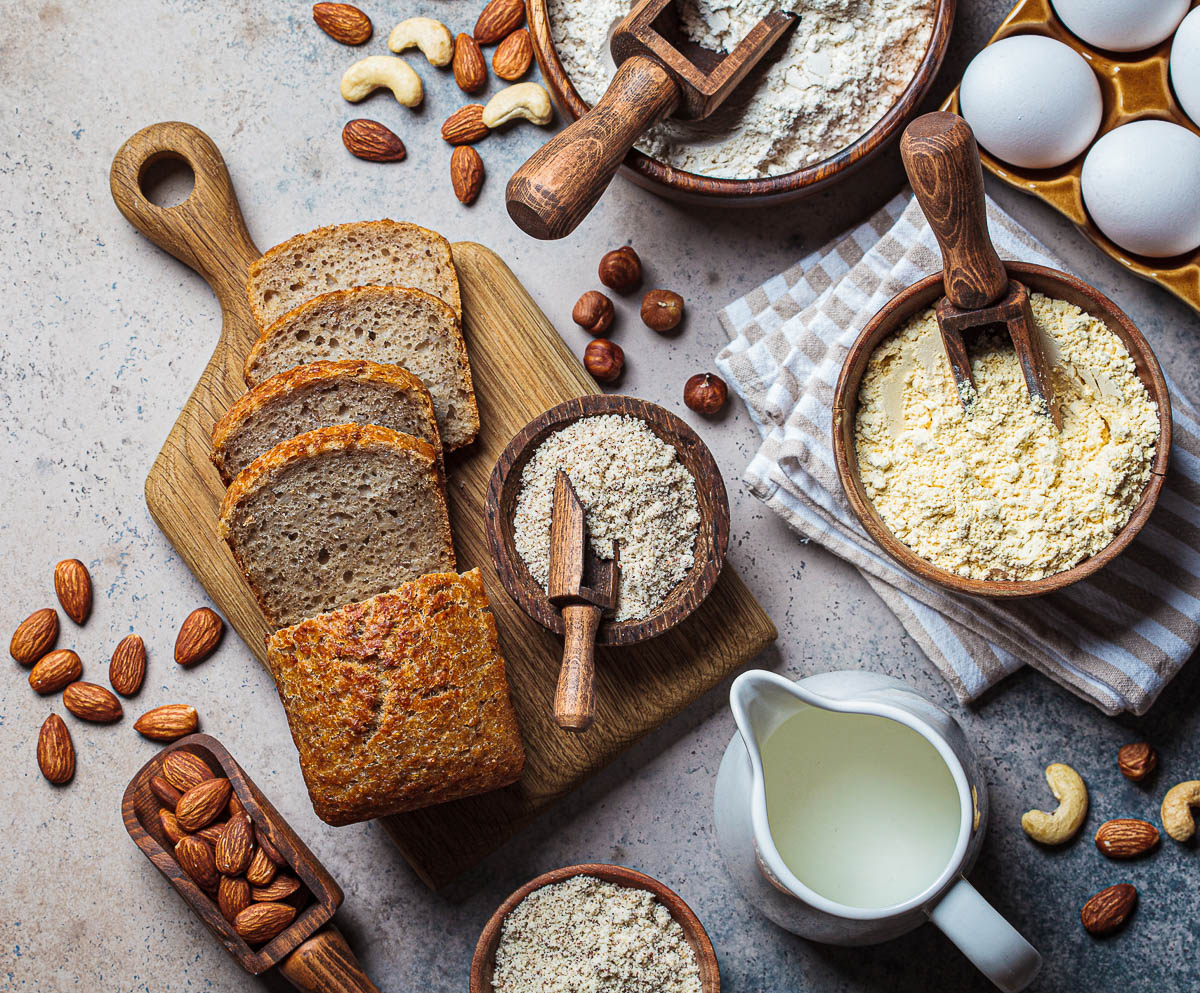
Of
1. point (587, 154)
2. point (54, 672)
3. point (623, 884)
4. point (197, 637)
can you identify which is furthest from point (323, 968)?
point (587, 154)

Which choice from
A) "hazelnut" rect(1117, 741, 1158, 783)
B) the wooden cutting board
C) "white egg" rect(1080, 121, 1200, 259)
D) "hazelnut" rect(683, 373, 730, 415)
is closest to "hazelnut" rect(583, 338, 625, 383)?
the wooden cutting board

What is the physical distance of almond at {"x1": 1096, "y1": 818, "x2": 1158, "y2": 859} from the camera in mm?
1787

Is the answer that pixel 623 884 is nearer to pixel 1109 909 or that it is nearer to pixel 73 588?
pixel 1109 909

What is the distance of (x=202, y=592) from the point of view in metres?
1.89

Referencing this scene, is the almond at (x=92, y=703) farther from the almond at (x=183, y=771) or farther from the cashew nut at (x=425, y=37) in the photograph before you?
the cashew nut at (x=425, y=37)

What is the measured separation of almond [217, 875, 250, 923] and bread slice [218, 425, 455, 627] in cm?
46

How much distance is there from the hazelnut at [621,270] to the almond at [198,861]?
124 centimetres

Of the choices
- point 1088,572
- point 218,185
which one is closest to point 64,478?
point 218,185

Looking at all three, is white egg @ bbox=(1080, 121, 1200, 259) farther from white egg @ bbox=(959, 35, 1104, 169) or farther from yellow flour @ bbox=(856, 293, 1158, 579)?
yellow flour @ bbox=(856, 293, 1158, 579)

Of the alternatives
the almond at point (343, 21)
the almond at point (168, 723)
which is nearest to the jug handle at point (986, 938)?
the almond at point (168, 723)

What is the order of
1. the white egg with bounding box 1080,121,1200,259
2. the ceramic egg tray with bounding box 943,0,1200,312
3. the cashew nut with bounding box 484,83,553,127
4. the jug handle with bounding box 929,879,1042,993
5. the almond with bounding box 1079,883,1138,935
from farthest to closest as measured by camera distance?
the cashew nut with bounding box 484,83,553,127 → the almond with bounding box 1079,883,1138,935 → the ceramic egg tray with bounding box 943,0,1200,312 → the white egg with bounding box 1080,121,1200,259 → the jug handle with bounding box 929,879,1042,993

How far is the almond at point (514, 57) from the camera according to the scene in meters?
1.89

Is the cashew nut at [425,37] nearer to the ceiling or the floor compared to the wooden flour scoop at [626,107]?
nearer to the ceiling

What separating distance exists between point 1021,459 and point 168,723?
158cm
